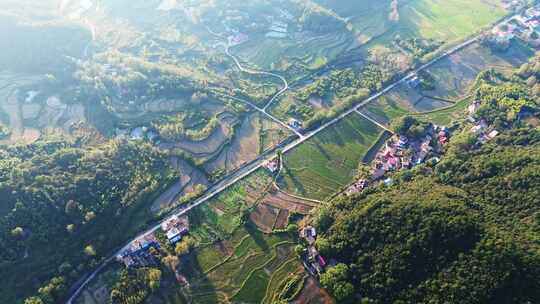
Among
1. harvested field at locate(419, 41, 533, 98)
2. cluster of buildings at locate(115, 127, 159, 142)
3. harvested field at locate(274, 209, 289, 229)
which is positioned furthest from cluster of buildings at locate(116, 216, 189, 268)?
harvested field at locate(419, 41, 533, 98)

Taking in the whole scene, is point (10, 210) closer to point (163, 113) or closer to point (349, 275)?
point (163, 113)

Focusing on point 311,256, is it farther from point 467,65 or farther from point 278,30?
point 278,30

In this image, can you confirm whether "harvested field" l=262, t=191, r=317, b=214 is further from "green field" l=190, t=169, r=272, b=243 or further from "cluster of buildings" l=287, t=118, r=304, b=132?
"cluster of buildings" l=287, t=118, r=304, b=132

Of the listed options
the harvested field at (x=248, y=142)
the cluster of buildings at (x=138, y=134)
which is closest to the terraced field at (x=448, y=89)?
the harvested field at (x=248, y=142)

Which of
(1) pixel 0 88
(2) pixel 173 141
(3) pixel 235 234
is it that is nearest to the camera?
(3) pixel 235 234

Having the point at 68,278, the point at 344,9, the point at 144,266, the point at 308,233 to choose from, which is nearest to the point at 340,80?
the point at 344,9
